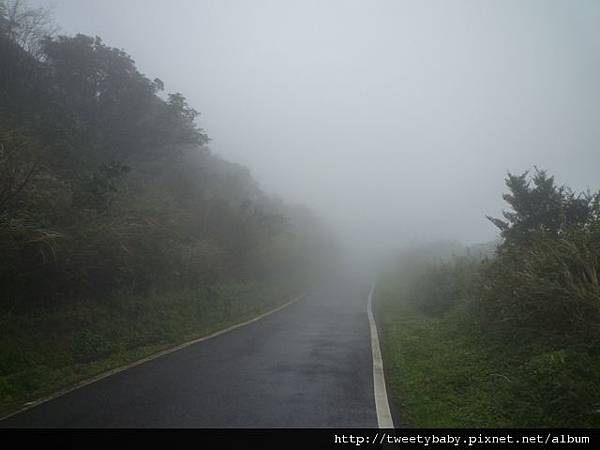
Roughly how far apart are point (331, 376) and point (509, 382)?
113 inches

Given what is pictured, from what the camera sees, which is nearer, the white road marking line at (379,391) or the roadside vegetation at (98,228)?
the white road marking line at (379,391)

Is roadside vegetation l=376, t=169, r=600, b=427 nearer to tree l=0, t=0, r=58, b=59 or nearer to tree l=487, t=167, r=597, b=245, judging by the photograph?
tree l=487, t=167, r=597, b=245

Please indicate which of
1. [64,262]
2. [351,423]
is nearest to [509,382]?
[351,423]

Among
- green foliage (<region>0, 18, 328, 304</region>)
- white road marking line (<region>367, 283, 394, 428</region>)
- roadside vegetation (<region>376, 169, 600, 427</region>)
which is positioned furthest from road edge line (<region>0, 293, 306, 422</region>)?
roadside vegetation (<region>376, 169, 600, 427</region>)

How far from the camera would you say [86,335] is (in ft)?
28.9

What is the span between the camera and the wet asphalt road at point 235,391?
15.8 ft

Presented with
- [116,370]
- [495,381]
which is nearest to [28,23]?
[116,370]

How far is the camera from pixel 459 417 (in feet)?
16.1

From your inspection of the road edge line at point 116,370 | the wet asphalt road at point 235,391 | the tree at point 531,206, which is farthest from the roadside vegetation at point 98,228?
the tree at point 531,206

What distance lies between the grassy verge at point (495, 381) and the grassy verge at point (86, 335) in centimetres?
565

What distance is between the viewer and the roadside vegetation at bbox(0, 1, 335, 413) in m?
8.08

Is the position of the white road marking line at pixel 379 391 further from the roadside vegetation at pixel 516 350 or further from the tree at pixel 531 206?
→ the tree at pixel 531 206

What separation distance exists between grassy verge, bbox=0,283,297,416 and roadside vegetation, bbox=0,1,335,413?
0.04 m

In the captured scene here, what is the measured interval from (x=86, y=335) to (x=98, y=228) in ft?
8.88
